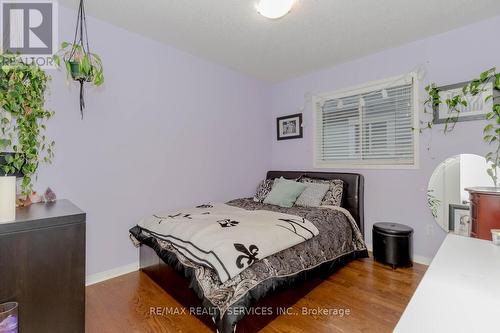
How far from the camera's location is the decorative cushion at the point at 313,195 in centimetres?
296

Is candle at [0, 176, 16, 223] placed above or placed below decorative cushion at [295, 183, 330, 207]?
→ above

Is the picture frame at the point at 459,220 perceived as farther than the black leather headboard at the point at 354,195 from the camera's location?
No

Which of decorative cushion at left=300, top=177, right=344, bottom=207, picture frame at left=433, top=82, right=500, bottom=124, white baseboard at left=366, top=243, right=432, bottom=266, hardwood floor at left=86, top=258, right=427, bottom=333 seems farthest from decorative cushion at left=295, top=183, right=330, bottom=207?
picture frame at left=433, top=82, right=500, bottom=124

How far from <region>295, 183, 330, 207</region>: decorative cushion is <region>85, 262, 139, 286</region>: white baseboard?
1934mm

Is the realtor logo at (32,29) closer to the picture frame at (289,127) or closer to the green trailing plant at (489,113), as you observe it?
the picture frame at (289,127)

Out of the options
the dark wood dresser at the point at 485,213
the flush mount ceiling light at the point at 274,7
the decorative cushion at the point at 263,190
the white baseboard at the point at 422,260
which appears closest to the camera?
the dark wood dresser at the point at 485,213

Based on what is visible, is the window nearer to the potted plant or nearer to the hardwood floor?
the hardwood floor

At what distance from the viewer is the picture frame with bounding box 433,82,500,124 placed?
2.35 metres

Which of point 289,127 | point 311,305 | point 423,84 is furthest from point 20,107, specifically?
point 423,84

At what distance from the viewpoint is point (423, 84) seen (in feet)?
8.95

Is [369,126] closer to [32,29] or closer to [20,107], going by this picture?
[20,107]

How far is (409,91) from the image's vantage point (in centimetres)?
284

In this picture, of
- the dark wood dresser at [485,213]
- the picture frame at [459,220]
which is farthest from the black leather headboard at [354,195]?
the dark wood dresser at [485,213]

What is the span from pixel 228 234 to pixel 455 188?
2.34 metres
